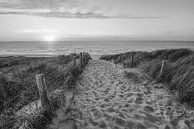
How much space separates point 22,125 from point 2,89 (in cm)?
376

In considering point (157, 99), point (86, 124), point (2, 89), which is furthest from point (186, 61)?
point (2, 89)

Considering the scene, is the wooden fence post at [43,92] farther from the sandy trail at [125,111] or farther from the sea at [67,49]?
the sea at [67,49]

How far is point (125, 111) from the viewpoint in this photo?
14.3 ft

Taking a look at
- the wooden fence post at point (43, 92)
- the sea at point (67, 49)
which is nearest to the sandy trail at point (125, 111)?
the wooden fence post at point (43, 92)

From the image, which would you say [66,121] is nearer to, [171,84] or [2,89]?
[2,89]

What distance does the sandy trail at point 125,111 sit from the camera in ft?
12.0

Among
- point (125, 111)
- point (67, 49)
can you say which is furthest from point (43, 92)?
point (67, 49)

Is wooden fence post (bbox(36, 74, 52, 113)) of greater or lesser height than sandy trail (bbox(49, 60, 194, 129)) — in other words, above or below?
above

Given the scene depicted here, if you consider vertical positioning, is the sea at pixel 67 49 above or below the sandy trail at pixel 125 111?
above

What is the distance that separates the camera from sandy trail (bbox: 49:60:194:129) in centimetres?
366

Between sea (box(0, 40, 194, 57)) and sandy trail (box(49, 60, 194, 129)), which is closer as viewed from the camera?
sandy trail (box(49, 60, 194, 129))

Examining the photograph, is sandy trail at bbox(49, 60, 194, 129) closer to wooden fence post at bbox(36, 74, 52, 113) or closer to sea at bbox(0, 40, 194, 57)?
wooden fence post at bbox(36, 74, 52, 113)

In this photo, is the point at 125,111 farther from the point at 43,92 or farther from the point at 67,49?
the point at 67,49

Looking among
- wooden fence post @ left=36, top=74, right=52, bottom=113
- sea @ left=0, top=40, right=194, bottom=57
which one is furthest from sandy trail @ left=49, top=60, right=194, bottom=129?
sea @ left=0, top=40, right=194, bottom=57
